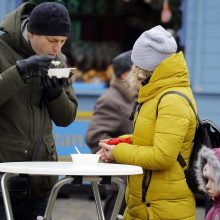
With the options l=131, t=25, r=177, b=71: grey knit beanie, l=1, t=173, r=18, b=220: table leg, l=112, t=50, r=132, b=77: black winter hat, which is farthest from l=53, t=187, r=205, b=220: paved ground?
l=1, t=173, r=18, b=220: table leg

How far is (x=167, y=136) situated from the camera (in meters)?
4.19

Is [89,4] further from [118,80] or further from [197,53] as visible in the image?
[118,80]

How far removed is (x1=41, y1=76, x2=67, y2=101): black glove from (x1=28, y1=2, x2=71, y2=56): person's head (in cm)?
14

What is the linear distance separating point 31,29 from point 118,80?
212 centimetres

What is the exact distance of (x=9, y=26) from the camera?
174 inches

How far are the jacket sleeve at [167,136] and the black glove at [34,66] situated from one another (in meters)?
0.61

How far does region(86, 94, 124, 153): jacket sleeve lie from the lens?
618cm

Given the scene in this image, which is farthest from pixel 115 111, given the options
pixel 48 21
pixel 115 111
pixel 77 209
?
pixel 77 209

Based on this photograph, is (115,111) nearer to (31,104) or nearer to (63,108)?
(63,108)

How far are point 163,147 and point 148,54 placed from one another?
521mm

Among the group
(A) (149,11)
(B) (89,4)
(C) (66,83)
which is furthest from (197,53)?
(C) (66,83)

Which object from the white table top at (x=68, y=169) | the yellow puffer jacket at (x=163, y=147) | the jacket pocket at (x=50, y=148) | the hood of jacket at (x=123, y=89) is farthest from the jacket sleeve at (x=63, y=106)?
the hood of jacket at (x=123, y=89)

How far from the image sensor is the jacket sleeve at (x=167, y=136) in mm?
4195

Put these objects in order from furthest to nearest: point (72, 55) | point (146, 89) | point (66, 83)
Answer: point (72, 55) < point (66, 83) < point (146, 89)
